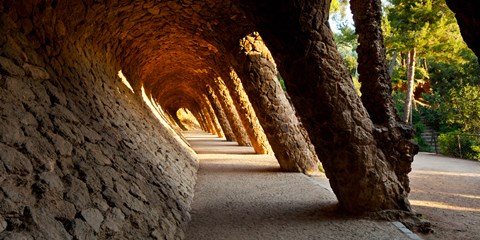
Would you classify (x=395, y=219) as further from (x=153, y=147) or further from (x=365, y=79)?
(x=153, y=147)

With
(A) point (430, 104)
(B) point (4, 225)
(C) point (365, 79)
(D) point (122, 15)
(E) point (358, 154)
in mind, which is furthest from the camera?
(A) point (430, 104)

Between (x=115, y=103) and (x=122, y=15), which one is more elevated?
(x=122, y=15)

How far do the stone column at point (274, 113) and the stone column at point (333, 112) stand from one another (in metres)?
2.99

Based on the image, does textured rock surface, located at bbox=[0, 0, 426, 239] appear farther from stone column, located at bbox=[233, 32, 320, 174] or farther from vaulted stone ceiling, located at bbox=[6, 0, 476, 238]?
stone column, located at bbox=[233, 32, 320, 174]

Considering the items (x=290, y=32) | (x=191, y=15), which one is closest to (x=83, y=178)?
(x=290, y=32)

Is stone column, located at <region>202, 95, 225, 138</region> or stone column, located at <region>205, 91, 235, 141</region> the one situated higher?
stone column, located at <region>202, 95, 225, 138</region>

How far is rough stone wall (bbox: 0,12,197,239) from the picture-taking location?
2.10 m

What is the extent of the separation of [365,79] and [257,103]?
316 centimetres

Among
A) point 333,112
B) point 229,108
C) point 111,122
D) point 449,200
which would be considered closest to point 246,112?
point 229,108

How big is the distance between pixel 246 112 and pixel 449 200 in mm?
5970

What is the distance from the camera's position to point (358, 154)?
13.1 ft

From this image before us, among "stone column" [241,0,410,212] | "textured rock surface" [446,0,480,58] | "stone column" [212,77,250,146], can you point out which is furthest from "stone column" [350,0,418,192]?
"stone column" [212,77,250,146]

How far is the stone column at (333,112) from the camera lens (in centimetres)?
383

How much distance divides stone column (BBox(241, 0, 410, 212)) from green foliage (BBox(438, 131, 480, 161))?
10142mm
